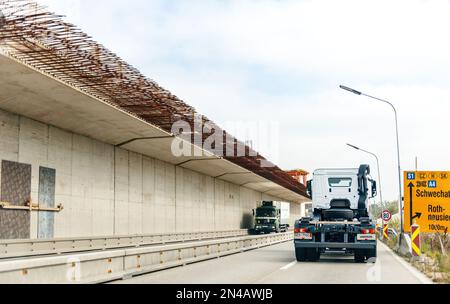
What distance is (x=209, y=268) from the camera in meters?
18.0

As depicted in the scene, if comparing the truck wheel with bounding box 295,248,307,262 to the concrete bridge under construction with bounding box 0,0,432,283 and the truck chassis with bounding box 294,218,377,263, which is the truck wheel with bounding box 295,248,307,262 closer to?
the truck chassis with bounding box 294,218,377,263

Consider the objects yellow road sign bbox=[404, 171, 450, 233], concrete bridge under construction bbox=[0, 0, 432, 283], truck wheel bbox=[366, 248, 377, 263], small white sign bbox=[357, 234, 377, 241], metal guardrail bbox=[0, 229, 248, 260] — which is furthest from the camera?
metal guardrail bbox=[0, 229, 248, 260]

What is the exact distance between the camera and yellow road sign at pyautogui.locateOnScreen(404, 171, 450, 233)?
74.3 feet

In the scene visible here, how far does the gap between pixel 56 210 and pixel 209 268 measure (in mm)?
11432

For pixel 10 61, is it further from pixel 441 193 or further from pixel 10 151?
pixel 441 193

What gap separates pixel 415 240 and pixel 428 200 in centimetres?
275

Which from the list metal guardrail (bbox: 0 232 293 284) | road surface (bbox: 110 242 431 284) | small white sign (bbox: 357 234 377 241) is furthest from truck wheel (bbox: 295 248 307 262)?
metal guardrail (bbox: 0 232 293 284)

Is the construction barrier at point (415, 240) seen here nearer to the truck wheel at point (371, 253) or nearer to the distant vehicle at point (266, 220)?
the truck wheel at point (371, 253)

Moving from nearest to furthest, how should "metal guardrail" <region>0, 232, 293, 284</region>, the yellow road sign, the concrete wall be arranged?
"metal guardrail" <region>0, 232, 293, 284</region>
the yellow road sign
the concrete wall

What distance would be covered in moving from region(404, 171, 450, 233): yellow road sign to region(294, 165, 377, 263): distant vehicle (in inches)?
74.1

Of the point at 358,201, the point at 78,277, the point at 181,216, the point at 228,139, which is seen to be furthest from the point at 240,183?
the point at 78,277

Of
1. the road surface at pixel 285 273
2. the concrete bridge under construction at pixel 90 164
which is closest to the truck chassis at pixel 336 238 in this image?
the road surface at pixel 285 273

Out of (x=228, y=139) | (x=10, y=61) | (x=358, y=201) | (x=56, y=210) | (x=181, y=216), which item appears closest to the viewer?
(x=10, y=61)

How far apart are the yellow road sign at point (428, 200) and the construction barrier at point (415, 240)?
1761 mm
